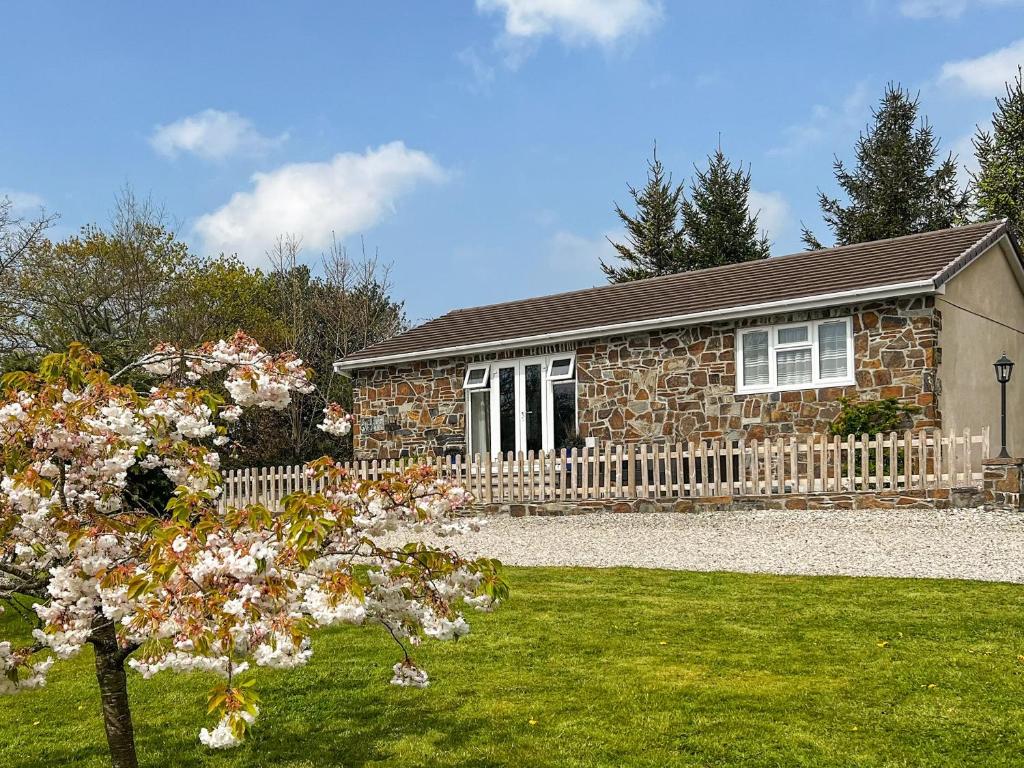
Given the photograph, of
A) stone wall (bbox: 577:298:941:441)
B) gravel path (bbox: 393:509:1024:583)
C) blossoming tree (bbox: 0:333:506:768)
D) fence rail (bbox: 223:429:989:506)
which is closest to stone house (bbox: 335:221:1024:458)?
stone wall (bbox: 577:298:941:441)

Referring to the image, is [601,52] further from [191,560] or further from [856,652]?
[191,560]

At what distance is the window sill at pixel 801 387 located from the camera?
53.9 ft

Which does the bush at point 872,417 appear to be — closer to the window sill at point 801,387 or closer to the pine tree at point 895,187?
the window sill at point 801,387

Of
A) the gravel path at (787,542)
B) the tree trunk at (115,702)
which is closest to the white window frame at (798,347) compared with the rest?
the gravel path at (787,542)

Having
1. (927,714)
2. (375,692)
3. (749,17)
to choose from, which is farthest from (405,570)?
(749,17)

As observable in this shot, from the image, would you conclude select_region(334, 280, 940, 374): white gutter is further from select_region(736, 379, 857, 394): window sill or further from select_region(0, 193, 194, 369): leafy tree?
select_region(0, 193, 194, 369): leafy tree

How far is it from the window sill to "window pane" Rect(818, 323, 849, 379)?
121mm

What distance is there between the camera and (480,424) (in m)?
20.8

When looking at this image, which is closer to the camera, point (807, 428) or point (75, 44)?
point (75, 44)

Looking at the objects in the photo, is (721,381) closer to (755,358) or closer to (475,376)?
(755,358)

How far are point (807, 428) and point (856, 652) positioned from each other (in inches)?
407

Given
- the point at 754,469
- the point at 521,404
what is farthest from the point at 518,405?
the point at 754,469

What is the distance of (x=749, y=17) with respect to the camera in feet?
41.0

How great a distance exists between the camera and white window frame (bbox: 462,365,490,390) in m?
20.7
